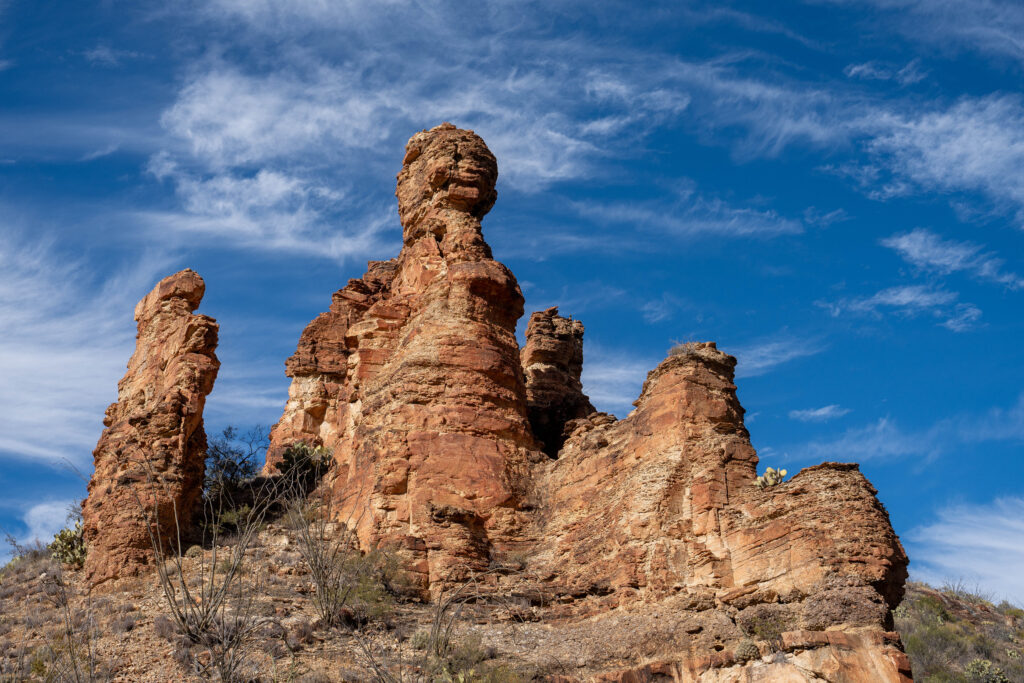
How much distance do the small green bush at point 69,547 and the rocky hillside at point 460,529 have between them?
14.1 inches

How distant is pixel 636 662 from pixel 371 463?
406 inches

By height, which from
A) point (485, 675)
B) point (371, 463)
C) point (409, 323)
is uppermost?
point (409, 323)

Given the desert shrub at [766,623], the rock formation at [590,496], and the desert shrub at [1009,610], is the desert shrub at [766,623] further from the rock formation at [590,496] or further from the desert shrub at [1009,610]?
the desert shrub at [1009,610]

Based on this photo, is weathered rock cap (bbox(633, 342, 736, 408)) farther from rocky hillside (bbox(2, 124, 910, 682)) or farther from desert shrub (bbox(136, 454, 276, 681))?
desert shrub (bbox(136, 454, 276, 681))

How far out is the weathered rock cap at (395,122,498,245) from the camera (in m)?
32.7

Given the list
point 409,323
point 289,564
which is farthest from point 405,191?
point 289,564

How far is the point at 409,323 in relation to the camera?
30.8 meters

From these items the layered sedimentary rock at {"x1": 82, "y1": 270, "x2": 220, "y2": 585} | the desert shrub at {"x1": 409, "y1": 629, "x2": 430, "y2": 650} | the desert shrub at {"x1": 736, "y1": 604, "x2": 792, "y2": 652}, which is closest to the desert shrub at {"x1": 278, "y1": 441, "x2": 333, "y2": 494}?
the layered sedimentary rock at {"x1": 82, "y1": 270, "x2": 220, "y2": 585}

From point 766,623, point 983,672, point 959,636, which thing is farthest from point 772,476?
point 959,636

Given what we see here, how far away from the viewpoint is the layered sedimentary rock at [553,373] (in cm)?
3647

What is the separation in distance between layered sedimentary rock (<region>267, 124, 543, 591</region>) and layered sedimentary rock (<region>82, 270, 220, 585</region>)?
4.37 meters

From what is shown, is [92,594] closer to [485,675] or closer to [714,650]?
[485,675]

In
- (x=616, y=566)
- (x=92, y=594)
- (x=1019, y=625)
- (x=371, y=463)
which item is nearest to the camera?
(x=616, y=566)

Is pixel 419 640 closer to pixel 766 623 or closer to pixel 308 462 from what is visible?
pixel 766 623
